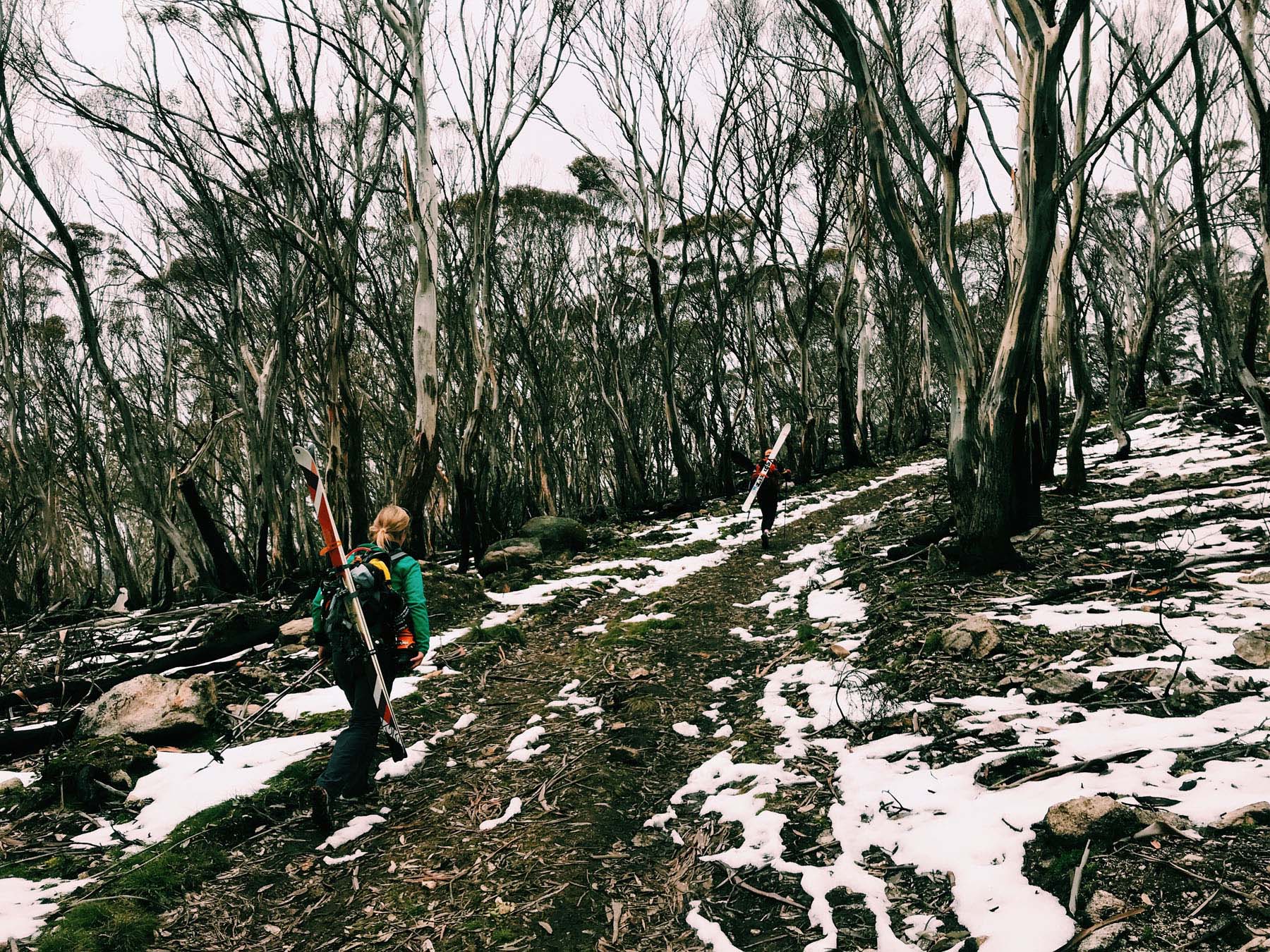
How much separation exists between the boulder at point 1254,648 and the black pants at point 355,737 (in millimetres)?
4726

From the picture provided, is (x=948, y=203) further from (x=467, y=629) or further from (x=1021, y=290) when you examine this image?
(x=467, y=629)

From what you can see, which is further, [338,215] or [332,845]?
[338,215]

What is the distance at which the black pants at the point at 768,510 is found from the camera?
10.9 m

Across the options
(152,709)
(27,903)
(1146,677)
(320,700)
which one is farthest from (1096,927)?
(152,709)

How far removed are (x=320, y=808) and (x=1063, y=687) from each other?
4063 millimetres

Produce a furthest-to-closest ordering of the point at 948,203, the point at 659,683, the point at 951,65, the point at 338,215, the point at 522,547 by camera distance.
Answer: the point at 522,547
the point at 338,215
the point at 948,203
the point at 951,65
the point at 659,683

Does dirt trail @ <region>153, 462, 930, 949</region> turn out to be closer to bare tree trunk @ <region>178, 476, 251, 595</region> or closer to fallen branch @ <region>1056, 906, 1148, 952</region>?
fallen branch @ <region>1056, 906, 1148, 952</region>

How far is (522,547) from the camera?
11586 mm

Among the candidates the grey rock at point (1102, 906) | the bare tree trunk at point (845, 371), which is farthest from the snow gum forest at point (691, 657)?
the bare tree trunk at point (845, 371)

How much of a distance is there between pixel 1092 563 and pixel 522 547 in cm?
838

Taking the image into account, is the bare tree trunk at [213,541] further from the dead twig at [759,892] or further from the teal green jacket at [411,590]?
the dead twig at [759,892]

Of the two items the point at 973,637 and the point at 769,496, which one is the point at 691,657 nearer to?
the point at 973,637

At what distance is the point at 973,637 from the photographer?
4.44 metres

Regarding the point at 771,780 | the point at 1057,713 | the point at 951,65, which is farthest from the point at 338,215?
the point at 1057,713
